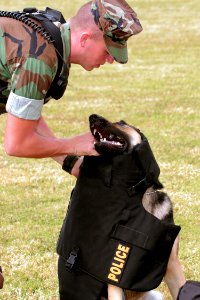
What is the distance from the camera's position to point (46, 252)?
25.2ft

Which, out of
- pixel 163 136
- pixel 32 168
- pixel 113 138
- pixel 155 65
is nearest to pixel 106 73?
pixel 155 65

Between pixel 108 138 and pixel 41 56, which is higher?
pixel 41 56

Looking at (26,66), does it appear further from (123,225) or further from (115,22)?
(123,225)

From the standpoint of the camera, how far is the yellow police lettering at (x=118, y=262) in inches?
202

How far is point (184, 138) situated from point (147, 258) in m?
7.49

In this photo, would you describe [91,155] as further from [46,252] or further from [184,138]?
[184,138]

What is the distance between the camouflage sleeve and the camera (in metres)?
4.38

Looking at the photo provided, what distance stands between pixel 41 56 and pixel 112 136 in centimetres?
109

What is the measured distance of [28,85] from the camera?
14.4ft

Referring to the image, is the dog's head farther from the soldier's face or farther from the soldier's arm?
the soldier's face

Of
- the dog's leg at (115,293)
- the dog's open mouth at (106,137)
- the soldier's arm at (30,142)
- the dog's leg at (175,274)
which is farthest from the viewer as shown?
the dog's leg at (175,274)

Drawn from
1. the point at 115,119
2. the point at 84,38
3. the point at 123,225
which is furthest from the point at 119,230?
the point at 115,119

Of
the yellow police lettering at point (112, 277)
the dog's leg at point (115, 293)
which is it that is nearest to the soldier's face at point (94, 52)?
the yellow police lettering at point (112, 277)

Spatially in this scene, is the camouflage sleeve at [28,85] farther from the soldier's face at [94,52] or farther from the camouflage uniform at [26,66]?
the soldier's face at [94,52]
